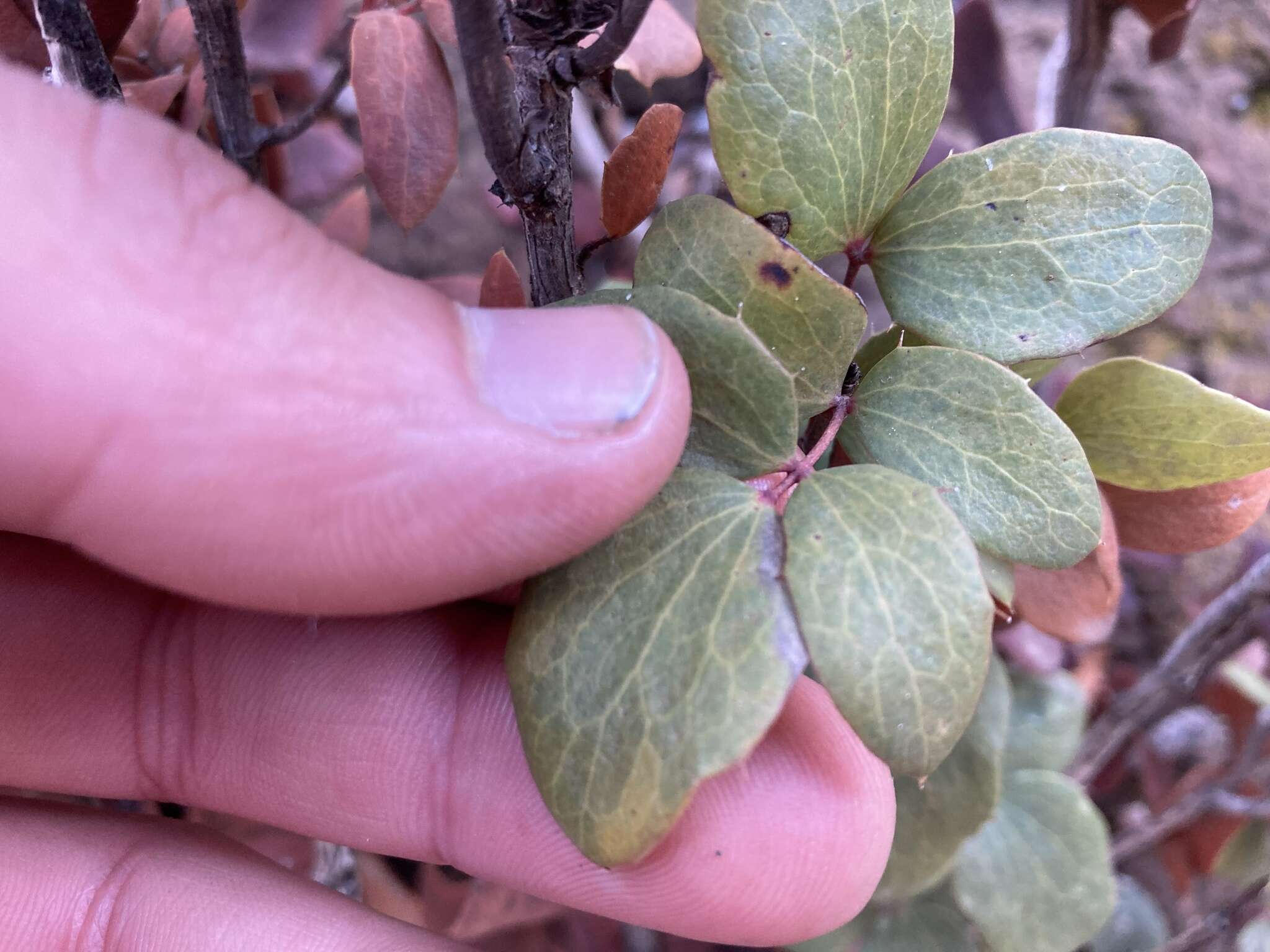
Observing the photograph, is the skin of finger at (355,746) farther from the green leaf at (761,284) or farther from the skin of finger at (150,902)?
the green leaf at (761,284)

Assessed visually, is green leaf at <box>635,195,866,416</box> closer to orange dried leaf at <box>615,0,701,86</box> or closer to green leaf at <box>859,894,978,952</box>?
orange dried leaf at <box>615,0,701,86</box>

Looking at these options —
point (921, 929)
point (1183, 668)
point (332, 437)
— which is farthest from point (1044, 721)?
point (332, 437)

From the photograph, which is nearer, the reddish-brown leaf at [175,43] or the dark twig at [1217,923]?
the reddish-brown leaf at [175,43]

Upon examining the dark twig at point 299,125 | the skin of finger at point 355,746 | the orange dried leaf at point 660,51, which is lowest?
the skin of finger at point 355,746

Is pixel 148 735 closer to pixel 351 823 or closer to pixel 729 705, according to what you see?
A: pixel 351 823

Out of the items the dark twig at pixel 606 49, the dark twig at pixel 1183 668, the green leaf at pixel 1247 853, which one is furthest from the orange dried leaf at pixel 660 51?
the green leaf at pixel 1247 853
